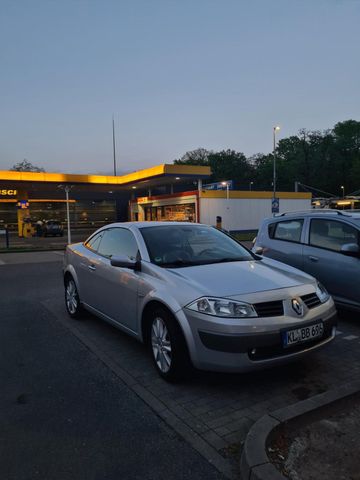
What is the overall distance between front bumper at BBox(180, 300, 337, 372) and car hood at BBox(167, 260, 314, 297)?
0.29 m

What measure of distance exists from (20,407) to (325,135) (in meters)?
92.5

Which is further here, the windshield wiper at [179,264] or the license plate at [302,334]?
the windshield wiper at [179,264]

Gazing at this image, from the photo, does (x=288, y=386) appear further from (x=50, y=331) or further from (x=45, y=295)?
(x=45, y=295)

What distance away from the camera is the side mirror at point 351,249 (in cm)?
526

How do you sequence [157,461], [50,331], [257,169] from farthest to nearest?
[257,169], [50,331], [157,461]

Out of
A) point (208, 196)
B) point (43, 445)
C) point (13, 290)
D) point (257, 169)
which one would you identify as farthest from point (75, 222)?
point (257, 169)

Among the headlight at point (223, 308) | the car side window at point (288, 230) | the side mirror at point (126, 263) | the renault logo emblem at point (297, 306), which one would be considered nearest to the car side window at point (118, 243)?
the side mirror at point (126, 263)

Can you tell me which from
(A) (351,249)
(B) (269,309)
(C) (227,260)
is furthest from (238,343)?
(A) (351,249)

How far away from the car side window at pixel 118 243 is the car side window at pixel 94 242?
129mm

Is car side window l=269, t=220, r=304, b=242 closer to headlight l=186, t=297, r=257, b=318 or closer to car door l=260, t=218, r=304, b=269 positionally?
car door l=260, t=218, r=304, b=269

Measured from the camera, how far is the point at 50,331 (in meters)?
5.59

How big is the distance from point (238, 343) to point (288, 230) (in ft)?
12.5

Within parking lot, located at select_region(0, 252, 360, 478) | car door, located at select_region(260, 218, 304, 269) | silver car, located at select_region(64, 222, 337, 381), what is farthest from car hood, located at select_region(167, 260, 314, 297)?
car door, located at select_region(260, 218, 304, 269)

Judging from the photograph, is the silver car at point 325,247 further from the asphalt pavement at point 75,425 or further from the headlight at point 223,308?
the asphalt pavement at point 75,425
